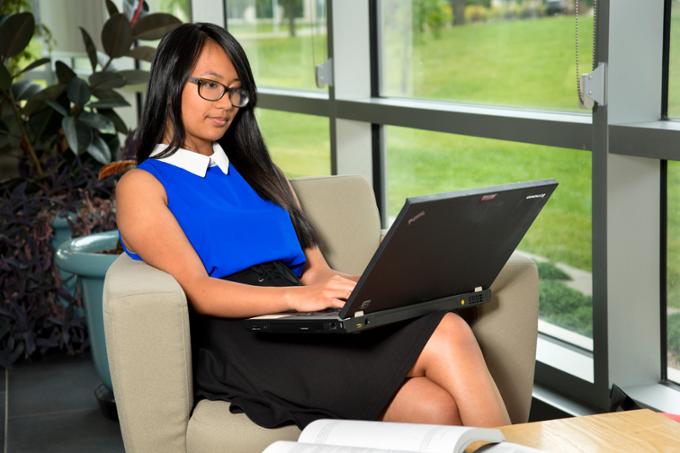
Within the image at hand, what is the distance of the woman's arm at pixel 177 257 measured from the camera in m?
1.94

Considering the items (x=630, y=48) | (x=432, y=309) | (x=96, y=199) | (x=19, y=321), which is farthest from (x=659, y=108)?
(x=19, y=321)

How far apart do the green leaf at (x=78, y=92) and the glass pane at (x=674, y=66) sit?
7.43 ft

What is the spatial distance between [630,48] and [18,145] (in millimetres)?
2565

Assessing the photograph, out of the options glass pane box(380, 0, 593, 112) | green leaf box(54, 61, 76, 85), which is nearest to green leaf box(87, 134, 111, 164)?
green leaf box(54, 61, 76, 85)

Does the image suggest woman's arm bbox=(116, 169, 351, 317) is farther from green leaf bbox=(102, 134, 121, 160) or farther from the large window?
the large window

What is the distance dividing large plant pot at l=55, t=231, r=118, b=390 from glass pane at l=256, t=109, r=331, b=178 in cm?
105

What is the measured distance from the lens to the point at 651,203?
7.64 feet

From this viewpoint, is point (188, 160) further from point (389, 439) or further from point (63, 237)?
point (63, 237)

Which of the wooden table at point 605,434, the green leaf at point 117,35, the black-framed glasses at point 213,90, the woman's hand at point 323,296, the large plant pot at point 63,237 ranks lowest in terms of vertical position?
the large plant pot at point 63,237

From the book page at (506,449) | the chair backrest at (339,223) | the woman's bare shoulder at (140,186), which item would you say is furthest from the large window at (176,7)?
the book page at (506,449)

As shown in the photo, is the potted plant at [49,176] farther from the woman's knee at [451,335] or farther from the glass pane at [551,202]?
the woman's knee at [451,335]

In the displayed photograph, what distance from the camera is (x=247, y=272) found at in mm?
2127

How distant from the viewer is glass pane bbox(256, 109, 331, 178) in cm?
383

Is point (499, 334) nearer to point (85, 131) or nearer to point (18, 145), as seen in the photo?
point (85, 131)
